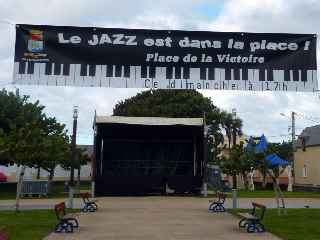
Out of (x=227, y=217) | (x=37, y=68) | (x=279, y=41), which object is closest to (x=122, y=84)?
(x=37, y=68)

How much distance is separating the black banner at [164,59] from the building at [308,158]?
4228 centimetres

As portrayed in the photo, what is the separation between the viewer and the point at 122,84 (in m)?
12.6

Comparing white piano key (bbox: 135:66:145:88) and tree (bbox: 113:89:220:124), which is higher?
tree (bbox: 113:89:220:124)

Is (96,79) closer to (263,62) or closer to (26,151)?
(263,62)

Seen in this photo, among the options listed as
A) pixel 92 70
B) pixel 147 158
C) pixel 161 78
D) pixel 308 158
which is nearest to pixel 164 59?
pixel 161 78

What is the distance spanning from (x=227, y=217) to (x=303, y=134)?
4388 centimetres

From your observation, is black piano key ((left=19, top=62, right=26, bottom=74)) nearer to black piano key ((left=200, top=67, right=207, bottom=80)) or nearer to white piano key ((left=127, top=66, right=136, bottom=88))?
white piano key ((left=127, top=66, right=136, bottom=88))

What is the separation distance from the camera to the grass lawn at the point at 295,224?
45.1 feet

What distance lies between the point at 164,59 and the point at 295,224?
23.9ft

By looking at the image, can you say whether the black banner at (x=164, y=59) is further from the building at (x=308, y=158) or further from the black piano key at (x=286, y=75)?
the building at (x=308, y=158)

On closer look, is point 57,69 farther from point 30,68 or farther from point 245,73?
point 245,73

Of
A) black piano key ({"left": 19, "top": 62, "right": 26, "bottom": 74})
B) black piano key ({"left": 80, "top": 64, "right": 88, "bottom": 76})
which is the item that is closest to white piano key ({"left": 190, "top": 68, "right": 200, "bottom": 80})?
black piano key ({"left": 80, "top": 64, "right": 88, "bottom": 76})

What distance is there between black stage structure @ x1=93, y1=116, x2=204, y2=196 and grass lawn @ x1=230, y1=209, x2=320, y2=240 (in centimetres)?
1414

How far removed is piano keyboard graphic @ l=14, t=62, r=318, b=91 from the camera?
12445 mm
